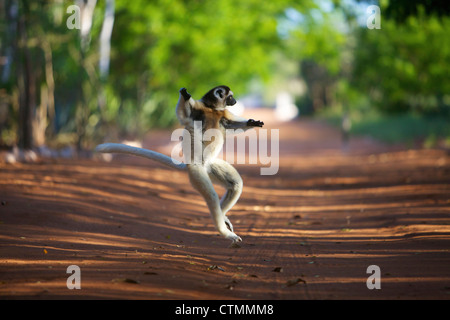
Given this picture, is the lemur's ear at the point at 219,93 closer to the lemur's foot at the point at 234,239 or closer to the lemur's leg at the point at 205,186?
the lemur's leg at the point at 205,186

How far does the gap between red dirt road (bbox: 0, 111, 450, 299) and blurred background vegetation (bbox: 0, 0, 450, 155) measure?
4430 mm

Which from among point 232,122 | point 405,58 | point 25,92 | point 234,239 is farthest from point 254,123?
point 405,58

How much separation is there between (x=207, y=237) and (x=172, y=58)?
1090 inches

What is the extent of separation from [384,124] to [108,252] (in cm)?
3273

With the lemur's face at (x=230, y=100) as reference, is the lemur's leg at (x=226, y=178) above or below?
below

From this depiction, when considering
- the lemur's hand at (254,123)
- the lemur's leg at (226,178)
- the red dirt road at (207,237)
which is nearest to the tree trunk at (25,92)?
the red dirt road at (207,237)

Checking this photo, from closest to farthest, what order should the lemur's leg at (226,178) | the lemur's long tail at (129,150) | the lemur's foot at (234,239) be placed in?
the lemur's long tail at (129,150) < the lemur's leg at (226,178) < the lemur's foot at (234,239)

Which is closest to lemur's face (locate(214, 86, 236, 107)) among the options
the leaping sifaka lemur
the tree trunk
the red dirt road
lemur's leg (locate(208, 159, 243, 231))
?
the leaping sifaka lemur

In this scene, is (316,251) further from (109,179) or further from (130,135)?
(130,135)

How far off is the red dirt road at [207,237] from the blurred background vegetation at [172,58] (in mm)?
4430

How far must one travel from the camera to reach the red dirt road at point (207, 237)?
6.18m

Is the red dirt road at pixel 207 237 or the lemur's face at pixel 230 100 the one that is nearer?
the red dirt road at pixel 207 237

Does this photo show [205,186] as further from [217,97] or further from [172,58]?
[172,58]
